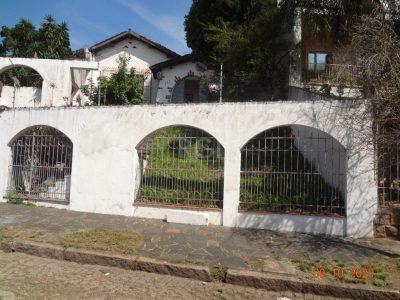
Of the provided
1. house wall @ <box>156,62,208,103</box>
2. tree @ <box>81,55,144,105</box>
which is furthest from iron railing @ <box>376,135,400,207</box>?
house wall @ <box>156,62,208,103</box>

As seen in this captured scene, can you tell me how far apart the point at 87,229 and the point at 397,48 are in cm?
681

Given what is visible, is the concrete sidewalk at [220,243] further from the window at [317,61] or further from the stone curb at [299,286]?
the window at [317,61]

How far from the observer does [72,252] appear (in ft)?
17.8

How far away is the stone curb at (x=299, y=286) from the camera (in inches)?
169

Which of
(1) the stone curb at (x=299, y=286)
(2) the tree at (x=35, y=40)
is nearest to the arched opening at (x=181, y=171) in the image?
(1) the stone curb at (x=299, y=286)

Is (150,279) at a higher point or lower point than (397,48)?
lower

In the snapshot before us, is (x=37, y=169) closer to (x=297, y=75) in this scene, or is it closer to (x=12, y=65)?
(x=12, y=65)

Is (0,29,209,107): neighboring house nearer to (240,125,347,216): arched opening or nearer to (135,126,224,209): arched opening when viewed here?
(135,126,224,209): arched opening

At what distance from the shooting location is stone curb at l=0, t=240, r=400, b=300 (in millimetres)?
4355

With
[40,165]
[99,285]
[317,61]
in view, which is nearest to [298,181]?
[99,285]

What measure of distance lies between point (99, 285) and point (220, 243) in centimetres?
236

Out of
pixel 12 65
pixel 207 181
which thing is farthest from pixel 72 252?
pixel 12 65

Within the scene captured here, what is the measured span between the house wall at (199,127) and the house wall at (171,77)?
10.5 metres

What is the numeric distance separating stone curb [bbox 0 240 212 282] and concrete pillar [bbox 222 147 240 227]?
2.55 m
